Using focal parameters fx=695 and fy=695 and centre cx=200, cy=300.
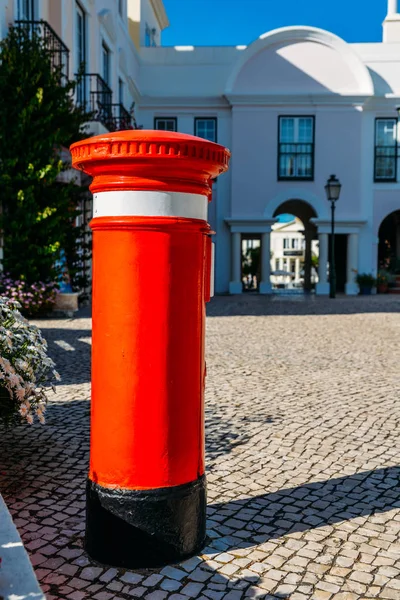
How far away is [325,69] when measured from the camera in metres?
25.1

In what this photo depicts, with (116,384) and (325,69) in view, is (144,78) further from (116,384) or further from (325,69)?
→ (116,384)

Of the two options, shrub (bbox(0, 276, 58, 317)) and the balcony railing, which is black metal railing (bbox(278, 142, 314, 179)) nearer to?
the balcony railing

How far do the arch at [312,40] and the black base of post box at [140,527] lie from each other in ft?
77.7

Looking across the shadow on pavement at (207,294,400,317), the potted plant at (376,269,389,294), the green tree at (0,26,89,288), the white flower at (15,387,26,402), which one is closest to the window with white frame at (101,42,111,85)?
the green tree at (0,26,89,288)

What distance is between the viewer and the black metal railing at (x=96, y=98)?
1717 centimetres

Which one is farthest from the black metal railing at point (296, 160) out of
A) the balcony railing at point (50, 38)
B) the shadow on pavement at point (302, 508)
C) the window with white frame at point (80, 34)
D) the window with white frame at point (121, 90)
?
the shadow on pavement at point (302, 508)

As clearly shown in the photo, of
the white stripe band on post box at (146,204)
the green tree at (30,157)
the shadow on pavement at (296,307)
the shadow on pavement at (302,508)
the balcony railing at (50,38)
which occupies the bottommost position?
the shadow on pavement at (302,508)

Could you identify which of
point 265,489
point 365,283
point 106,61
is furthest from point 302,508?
point 365,283

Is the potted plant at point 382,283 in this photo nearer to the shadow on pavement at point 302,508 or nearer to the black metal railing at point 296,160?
the black metal railing at point 296,160

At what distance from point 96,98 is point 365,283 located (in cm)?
1218

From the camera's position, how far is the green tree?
12.7m

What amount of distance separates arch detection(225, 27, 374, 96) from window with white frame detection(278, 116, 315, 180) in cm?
222

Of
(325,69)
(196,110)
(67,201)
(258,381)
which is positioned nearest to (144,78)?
(196,110)

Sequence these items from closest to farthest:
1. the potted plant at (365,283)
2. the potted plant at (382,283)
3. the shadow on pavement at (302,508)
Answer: the shadow on pavement at (302,508), the potted plant at (365,283), the potted plant at (382,283)
